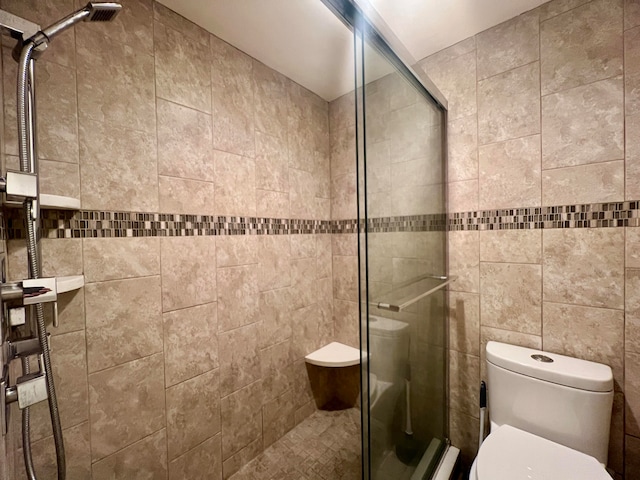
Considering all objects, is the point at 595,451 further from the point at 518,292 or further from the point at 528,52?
the point at 528,52

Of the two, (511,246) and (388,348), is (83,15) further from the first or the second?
(511,246)

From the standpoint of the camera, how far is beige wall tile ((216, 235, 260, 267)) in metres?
1.48

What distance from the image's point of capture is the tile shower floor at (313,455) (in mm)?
1520

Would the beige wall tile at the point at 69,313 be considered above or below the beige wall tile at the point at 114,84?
below

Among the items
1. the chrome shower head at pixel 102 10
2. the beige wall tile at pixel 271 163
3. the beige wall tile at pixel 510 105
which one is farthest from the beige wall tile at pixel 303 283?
the chrome shower head at pixel 102 10

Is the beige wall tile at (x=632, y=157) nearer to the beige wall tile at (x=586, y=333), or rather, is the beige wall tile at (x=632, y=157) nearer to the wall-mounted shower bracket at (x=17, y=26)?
the beige wall tile at (x=586, y=333)

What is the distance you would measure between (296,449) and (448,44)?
253 cm

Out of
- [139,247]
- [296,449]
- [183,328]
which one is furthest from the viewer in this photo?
[296,449]

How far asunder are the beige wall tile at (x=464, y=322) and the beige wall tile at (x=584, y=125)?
767mm

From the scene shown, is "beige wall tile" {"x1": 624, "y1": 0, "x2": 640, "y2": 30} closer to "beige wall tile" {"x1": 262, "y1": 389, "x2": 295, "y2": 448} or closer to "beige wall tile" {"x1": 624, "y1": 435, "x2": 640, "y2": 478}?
"beige wall tile" {"x1": 624, "y1": 435, "x2": 640, "y2": 478}

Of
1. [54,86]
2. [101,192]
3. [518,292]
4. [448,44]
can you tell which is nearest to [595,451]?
[518,292]

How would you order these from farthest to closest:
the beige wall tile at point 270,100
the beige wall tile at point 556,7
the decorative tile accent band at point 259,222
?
the beige wall tile at point 270,100
the beige wall tile at point 556,7
the decorative tile accent band at point 259,222

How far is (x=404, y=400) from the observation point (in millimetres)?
1224

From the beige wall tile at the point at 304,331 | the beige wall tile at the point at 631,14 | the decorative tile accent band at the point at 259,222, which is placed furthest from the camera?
the beige wall tile at the point at 304,331
